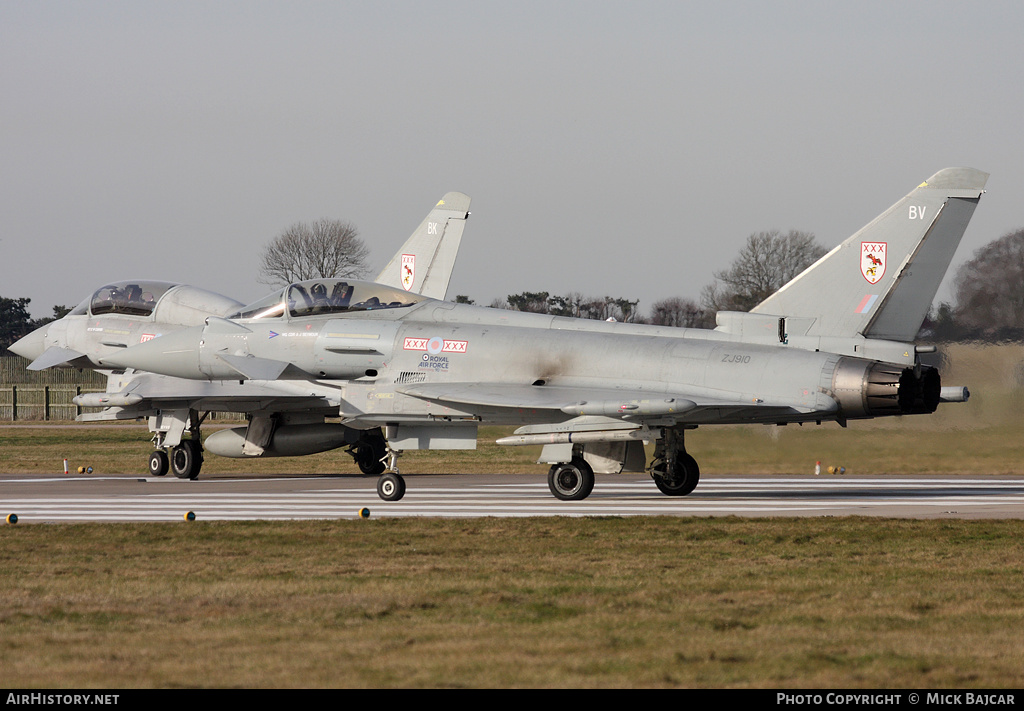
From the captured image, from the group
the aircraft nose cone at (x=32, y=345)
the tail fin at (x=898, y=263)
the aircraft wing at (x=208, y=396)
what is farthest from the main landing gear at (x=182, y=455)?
the tail fin at (x=898, y=263)

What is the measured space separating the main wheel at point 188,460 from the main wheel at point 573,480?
865cm

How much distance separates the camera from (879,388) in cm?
1452

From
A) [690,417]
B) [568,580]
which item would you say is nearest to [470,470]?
[690,417]

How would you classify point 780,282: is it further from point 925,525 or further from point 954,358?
point 925,525

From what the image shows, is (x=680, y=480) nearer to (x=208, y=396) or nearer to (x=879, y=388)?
(x=879, y=388)

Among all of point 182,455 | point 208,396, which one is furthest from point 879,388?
point 182,455

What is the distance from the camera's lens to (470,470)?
25.4 meters

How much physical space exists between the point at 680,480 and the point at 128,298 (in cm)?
1245

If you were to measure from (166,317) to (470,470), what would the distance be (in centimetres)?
706

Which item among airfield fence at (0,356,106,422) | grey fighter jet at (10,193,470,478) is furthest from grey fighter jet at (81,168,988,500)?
airfield fence at (0,356,106,422)

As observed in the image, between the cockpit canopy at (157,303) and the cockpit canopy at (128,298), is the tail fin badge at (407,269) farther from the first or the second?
the cockpit canopy at (128,298)

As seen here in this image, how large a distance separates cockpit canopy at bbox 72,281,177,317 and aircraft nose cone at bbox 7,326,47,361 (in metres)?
1.46

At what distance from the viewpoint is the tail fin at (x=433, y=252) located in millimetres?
27984

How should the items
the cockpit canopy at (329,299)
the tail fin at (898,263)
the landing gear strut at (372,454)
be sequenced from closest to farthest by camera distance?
the tail fin at (898,263), the cockpit canopy at (329,299), the landing gear strut at (372,454)
